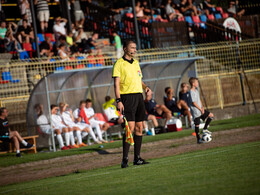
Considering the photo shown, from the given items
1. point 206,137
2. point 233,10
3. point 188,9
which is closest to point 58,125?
point 206,137

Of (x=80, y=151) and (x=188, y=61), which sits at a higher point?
(x=188, y=61)

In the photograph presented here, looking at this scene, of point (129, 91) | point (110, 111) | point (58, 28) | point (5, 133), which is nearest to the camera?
point (129, 91)

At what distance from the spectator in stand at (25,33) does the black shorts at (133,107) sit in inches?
506

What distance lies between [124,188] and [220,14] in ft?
83.4

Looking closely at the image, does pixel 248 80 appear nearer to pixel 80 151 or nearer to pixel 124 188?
pixel 80 151

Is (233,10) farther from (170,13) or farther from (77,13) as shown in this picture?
(77,13)

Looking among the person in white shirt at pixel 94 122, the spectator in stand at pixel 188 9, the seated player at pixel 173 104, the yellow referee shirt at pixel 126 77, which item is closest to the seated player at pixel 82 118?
the person in white shirt at pixel 94 122

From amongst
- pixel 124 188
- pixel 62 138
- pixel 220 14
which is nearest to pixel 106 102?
pixel 62 138

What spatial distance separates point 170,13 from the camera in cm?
2798

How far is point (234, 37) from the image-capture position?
2519 centimetres

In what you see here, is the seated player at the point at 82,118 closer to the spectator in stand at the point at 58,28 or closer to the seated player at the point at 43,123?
the seated player at the point at 43,123

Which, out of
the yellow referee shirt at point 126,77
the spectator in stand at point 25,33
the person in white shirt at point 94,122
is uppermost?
the spectator in stand at point 25,33

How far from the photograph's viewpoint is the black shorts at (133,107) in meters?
9.45

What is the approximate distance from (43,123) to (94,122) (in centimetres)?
191
